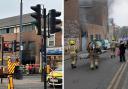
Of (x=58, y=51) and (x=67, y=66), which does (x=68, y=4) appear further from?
(x=58, y=51)

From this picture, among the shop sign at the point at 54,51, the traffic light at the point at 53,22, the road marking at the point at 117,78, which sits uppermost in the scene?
the traffic light at the point at 53,22

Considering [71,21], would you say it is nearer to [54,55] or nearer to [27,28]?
[54,55]

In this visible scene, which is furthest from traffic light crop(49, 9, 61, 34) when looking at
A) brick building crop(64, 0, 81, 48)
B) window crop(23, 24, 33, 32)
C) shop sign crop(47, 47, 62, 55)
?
window crop(23, 24, 33, 32)

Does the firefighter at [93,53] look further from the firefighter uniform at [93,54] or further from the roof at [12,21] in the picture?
the roof at [12,21]

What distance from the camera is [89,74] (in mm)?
2105

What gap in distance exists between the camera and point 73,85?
2.07 m

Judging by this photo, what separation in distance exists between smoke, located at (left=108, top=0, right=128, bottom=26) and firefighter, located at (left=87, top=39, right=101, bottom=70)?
0.17 meters

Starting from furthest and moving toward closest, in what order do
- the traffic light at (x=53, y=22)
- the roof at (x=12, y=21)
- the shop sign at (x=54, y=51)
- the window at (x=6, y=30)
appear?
1. the window at (x=6, y=30)
2. the roof at (x=12, y=21)
3. the shop sign at (x=54, y=51)
4. the traffic light at (x=53, y=22)

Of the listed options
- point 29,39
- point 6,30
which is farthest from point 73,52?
point 6,30

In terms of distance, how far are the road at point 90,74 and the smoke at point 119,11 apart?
22 cm

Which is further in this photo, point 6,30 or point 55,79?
point 6,30

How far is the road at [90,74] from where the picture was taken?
2049 millimetres

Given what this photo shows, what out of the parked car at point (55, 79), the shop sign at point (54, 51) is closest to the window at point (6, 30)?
the shop sign at point (54, 51)

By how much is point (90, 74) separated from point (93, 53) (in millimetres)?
114
